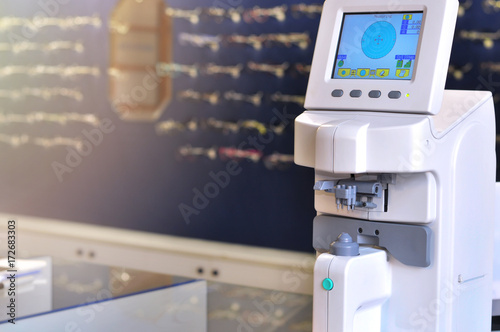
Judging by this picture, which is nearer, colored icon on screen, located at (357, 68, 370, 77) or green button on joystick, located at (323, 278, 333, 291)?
green button on joystick, located at (323, 278, 333, 291)

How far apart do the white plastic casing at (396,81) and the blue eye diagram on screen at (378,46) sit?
0.02 meters

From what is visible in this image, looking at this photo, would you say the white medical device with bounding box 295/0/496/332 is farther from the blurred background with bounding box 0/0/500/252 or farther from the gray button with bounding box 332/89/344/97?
the blurred background with bounding box 0/0/500/252

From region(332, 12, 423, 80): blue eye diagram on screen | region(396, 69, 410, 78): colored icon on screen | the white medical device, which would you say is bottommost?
the white medical device

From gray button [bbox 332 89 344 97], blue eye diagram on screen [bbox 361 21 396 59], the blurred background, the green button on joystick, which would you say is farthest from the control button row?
the blurred background

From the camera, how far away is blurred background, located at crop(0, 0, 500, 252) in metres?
4.16

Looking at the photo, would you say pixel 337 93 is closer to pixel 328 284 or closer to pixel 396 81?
pixel 396 81

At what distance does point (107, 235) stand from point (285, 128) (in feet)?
4.84

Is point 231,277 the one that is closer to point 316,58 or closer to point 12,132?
point 12,132

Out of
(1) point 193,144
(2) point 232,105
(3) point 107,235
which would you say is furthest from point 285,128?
(3) point 107,235

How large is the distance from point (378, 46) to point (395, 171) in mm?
365

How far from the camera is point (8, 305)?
2447 millimetres

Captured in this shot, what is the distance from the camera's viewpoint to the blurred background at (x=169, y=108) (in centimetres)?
416

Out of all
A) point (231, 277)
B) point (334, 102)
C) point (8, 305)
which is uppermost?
point (334, 102)

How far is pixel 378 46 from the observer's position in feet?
6.62
